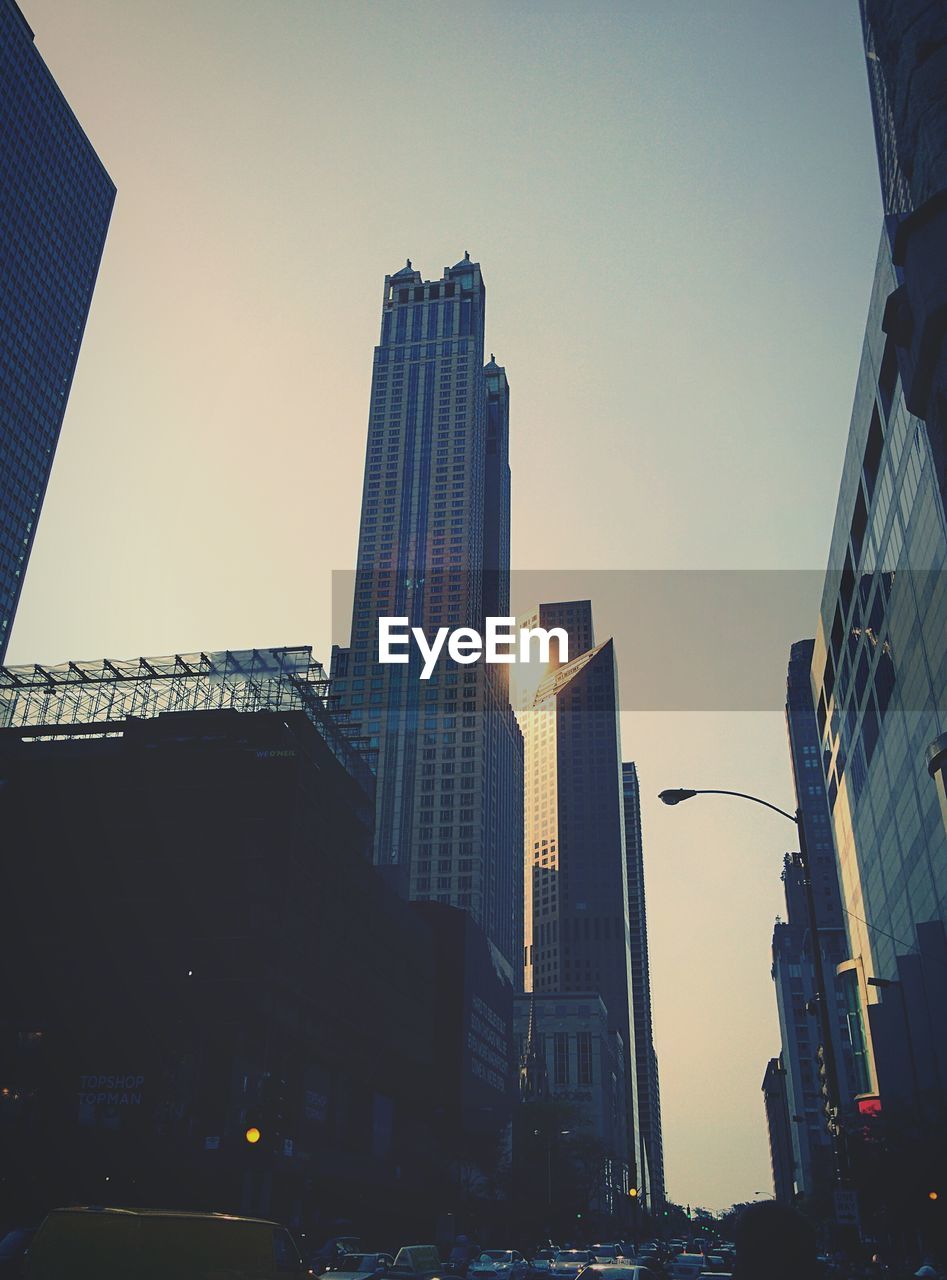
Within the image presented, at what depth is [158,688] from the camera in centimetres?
7606

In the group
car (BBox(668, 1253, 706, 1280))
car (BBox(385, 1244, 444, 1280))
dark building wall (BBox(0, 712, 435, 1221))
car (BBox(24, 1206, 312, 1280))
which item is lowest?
car (BBox(668, 1253, 706, 1280))

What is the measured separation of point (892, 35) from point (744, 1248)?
101ft

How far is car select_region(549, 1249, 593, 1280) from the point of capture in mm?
39594

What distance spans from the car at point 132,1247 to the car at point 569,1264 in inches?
1205

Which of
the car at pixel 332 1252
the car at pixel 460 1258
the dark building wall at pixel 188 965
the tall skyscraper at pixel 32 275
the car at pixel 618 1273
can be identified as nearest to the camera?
the car at pixel 618 1273

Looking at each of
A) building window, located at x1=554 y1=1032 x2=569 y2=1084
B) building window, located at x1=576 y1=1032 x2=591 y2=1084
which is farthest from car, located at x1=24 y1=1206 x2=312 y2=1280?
building window, located at x1=554 y1=1032 x2=569 y2=1084

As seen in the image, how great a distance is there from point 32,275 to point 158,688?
10158 cm

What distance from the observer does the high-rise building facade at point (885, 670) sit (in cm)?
4909

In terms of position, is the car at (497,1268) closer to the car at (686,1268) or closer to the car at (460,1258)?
the car at (460,1258)

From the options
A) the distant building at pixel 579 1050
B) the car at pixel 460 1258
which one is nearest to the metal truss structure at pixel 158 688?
the car at pixel 460 1258

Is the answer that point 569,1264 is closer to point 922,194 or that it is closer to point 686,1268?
point 686,1268

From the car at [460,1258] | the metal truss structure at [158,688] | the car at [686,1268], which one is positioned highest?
the metal truss structure at [158,688]

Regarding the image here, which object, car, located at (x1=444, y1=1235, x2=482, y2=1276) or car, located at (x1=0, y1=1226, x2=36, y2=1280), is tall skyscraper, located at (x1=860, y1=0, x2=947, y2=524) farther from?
car, located at (x1=444, y1=1235, x2=482, y2=1276)

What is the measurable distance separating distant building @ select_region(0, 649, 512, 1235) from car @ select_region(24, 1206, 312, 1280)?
116 feet
